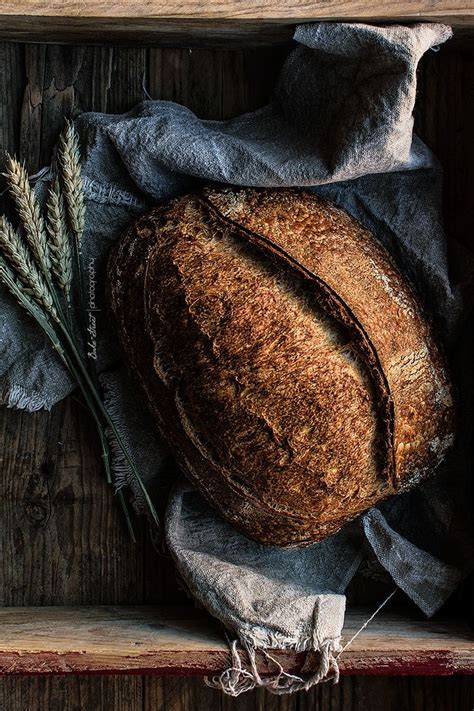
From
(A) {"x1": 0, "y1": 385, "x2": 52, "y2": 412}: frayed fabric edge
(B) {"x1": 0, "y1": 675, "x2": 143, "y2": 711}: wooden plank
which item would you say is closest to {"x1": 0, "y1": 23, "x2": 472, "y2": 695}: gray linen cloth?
(A) {"x1": 0, "y1": 385, "x2": 52, "y2": 412}: frayed fabric edge

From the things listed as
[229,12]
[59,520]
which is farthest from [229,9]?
[59,520]

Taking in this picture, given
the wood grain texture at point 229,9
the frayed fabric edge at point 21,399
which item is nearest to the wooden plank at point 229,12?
the wood grain texture at point 229,9

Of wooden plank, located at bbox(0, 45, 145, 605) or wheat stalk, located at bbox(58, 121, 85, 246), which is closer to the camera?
wheat stalk, located at bbox(58, 121, 85, 246)

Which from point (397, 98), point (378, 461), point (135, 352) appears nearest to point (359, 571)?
point (378, 461)

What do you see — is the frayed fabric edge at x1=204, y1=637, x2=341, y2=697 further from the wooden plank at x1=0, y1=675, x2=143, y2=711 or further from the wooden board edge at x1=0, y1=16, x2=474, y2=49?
the wooden board edge at x1=0, y1=16, x2=474, y2=49

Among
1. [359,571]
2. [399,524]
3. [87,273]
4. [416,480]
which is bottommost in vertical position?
[359,571]

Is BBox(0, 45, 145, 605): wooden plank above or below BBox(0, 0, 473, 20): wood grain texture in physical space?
below

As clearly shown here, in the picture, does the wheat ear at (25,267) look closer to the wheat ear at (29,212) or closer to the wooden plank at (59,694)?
the wheat ear at (29,212)

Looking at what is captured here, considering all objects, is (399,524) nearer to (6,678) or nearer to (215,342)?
(215,342)
